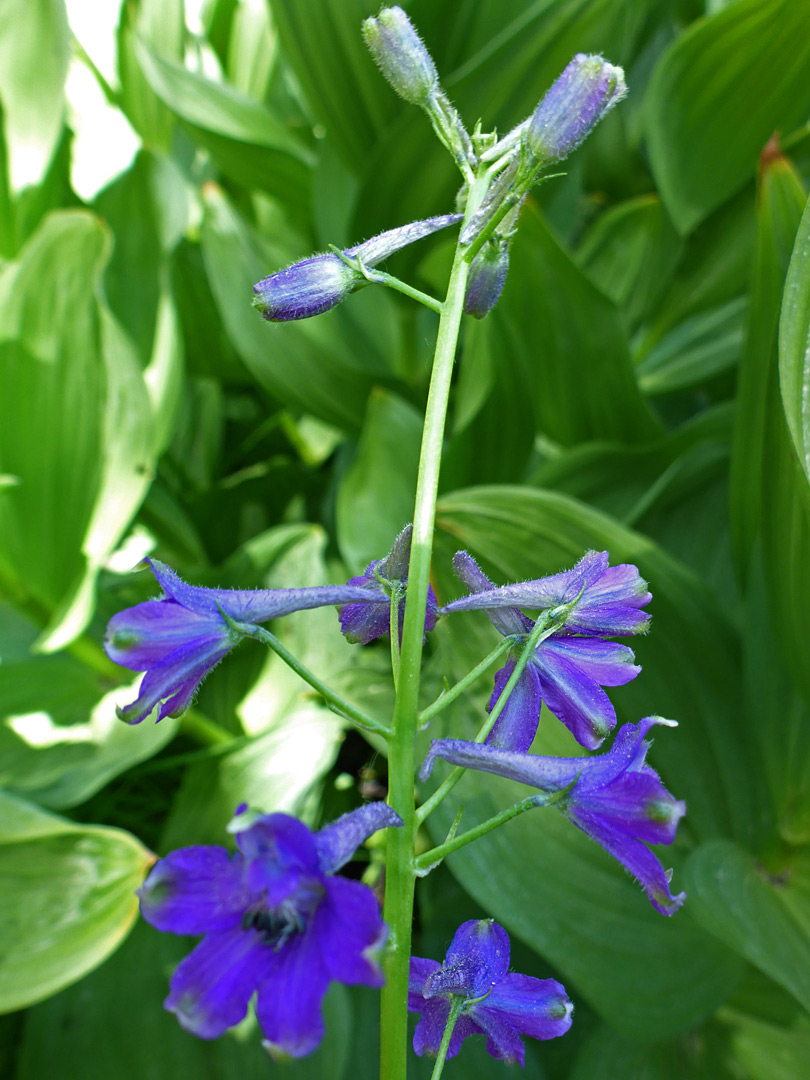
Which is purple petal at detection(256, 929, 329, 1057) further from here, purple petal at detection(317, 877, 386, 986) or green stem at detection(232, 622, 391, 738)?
green stem at detection(232, 622, 391, 738)

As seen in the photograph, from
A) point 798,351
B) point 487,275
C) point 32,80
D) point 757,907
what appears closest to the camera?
point 487,275

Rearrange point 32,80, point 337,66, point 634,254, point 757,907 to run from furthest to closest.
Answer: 1. point 634,254
2. point 32,80
3. point 337,66
4. point 757,907

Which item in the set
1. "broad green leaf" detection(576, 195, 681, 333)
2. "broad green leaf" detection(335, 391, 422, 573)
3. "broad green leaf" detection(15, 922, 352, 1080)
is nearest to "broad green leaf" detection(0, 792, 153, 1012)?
"broad green leaf" detection(15, 922, 352, 1080)

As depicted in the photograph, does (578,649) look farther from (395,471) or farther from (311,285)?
(395,471)

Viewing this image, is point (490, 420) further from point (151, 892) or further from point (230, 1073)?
point (151, 892)

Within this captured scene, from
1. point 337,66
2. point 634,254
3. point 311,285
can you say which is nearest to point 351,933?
point 311,285

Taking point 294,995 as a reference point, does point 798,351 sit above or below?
below
